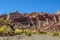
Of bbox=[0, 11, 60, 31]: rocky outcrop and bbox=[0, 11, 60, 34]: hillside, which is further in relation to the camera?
bbox=[0, 11, 60, 31]: rocky outcrop

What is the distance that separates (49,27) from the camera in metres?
40.5

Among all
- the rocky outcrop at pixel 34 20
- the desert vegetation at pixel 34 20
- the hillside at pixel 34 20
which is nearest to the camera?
the desert vegetation at pixel 34 20

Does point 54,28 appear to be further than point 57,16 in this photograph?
No

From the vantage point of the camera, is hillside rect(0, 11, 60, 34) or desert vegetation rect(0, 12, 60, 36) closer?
desert vegetation rect(0, 12, 60, 36)

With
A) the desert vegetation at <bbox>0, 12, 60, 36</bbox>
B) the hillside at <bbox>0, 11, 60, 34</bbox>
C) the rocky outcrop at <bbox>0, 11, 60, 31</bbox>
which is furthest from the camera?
the rocky outcrop at <bbox>0, 11, 60, 31</bbox>

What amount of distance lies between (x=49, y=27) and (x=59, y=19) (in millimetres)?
3341

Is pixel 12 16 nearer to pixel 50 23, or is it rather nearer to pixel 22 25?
pixel 22 25

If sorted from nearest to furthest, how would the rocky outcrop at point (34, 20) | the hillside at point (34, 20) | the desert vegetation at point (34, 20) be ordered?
1. the desert vegetation at point (34, 20)
2. the hillside at point (34, 20)
3. the rocky outcrop at point (34, 20)

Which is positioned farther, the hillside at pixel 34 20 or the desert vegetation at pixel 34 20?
the hillside at pixel 34 20

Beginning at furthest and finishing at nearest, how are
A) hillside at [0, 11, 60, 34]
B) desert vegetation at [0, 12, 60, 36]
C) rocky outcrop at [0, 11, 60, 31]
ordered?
rocky outcrop at [0, 11, 60, 31] → hillside at [0, 11, 60, 34] → desert vegetation at [0, 12, 60, 36]

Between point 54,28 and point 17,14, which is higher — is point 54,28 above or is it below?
below

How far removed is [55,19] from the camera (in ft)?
141

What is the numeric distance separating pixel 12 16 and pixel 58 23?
9.42 m

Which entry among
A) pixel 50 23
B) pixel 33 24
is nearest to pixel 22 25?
pixel 33 24
